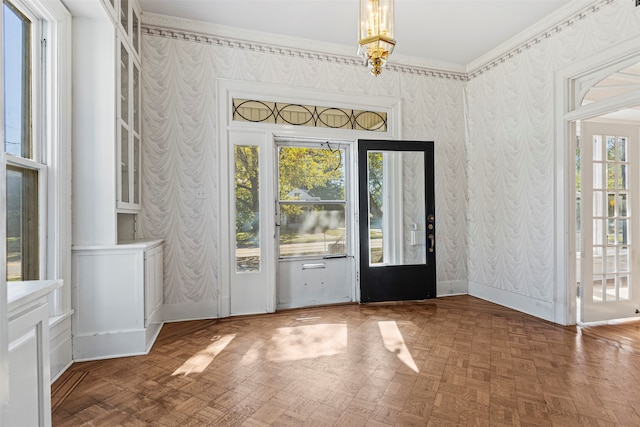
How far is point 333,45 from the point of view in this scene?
4.29 metres

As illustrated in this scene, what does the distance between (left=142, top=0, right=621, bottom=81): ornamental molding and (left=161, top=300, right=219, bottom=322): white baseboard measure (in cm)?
290

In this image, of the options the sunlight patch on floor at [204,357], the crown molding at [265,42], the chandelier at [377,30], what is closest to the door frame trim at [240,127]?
the crown molding at [265,42]

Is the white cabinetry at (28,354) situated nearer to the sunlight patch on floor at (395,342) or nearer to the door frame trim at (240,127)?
the sunlight patch on floor at (395,342)

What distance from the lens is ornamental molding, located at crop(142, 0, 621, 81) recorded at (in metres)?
3.60

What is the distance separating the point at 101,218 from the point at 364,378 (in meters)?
2.36

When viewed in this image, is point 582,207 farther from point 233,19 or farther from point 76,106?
Result: point 76,106

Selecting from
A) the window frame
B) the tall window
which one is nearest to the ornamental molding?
the window frame

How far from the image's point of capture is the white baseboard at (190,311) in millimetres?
3738

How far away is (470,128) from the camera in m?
4.87

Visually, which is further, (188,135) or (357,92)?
(357,92)

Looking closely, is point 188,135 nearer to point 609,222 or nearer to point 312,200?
point 312,200

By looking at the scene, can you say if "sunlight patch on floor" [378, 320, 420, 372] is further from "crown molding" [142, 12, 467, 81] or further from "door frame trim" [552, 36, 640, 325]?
"crown molding" [142, 12, 467, 81]

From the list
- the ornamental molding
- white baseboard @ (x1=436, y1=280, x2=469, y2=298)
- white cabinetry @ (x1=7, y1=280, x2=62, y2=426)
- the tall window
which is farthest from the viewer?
white baseboard @ (x1=436, y1=280, x2=469, y2=298)

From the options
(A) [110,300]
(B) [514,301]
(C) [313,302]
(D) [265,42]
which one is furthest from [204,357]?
(B) [514,301]
